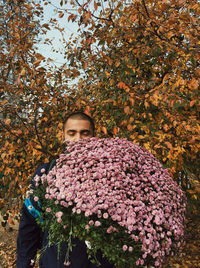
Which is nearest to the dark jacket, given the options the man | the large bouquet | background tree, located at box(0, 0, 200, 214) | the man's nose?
the man

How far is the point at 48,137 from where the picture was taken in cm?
376

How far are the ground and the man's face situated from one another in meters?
4.10

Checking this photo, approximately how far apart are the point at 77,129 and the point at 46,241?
896 mm

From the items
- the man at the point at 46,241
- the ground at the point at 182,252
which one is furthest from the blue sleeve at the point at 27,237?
the ground at the point at 182,252

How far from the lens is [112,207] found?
110cm

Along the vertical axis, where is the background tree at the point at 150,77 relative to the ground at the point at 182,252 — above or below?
above

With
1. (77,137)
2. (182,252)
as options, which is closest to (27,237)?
(77,137)

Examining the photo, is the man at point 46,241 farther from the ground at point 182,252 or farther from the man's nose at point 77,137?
the ground at point 182,252

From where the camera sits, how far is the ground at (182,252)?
4.95 m

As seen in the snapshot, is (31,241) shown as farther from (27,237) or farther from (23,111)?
(23,111)

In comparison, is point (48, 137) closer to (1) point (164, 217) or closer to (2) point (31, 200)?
(2) point (31, 200)

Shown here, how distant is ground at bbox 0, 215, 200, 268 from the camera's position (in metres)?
4.95

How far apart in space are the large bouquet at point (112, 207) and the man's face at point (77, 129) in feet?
1.55

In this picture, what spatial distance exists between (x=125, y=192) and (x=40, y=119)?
9.39 ft
